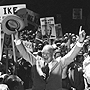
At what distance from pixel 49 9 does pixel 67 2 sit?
2.42 ft

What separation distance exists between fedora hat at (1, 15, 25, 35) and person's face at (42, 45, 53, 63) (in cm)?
90

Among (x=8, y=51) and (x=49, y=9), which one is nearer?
(x=8, y=51)

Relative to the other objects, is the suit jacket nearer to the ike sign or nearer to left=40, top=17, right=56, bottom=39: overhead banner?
the ike sign

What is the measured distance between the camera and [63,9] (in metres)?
12.9

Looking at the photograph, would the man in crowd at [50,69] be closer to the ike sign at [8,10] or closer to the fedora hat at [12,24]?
the fedora hat at [12,24]

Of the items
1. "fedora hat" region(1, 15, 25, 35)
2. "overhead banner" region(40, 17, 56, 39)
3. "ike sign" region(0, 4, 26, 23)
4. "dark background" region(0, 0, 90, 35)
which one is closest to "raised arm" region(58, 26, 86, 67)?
"fedora hat" region(1, 15, 25, 35)

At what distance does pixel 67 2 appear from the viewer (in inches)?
512

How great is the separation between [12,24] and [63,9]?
7744mm

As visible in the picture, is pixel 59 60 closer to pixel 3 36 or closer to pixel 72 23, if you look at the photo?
pixel 3 36

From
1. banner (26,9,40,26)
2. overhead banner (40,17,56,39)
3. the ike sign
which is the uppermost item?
the ike sign

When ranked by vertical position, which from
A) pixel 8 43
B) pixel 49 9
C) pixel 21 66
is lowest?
pixel 21 66

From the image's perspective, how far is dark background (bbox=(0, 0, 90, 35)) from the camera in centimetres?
1269

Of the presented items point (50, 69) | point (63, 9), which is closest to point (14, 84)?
point (50, 69)

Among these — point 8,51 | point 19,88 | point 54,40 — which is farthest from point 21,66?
point 19,88
